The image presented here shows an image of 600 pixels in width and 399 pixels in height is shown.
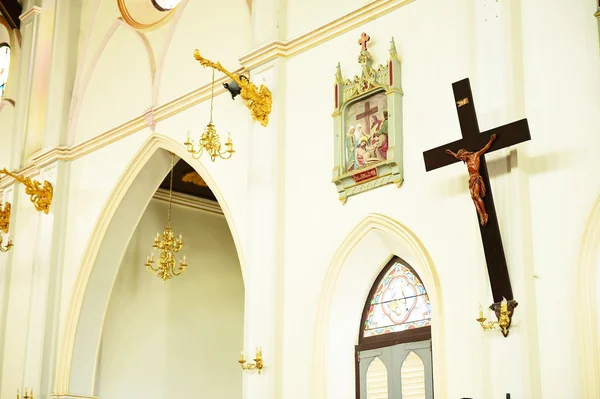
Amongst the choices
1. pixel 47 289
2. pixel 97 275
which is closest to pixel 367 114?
pixel 97 275

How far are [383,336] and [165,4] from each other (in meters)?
6.02

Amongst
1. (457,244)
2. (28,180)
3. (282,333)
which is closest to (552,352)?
(457,244)

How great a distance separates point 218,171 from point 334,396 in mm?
3260

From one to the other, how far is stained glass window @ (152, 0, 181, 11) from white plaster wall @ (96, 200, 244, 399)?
3383 mm

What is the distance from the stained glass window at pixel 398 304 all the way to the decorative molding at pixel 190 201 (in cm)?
640

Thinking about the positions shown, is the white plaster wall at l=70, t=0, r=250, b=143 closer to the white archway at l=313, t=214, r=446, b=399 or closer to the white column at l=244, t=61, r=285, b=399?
the white column at l=244, t=61, r=285, b=399

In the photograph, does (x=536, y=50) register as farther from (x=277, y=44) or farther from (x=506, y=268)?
(x=277, y=44)

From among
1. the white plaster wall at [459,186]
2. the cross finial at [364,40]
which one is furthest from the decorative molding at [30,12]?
the cross finial at [364,40]

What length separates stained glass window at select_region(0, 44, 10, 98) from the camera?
17703 millimetres

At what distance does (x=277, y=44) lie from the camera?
1156 centimetres

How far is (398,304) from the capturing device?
10453 mm

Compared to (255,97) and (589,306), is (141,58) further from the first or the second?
(589,306)

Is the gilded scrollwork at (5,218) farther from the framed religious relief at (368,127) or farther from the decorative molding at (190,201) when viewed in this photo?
the framed religious relief at (368,127)

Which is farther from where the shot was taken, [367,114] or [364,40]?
[364,40]
